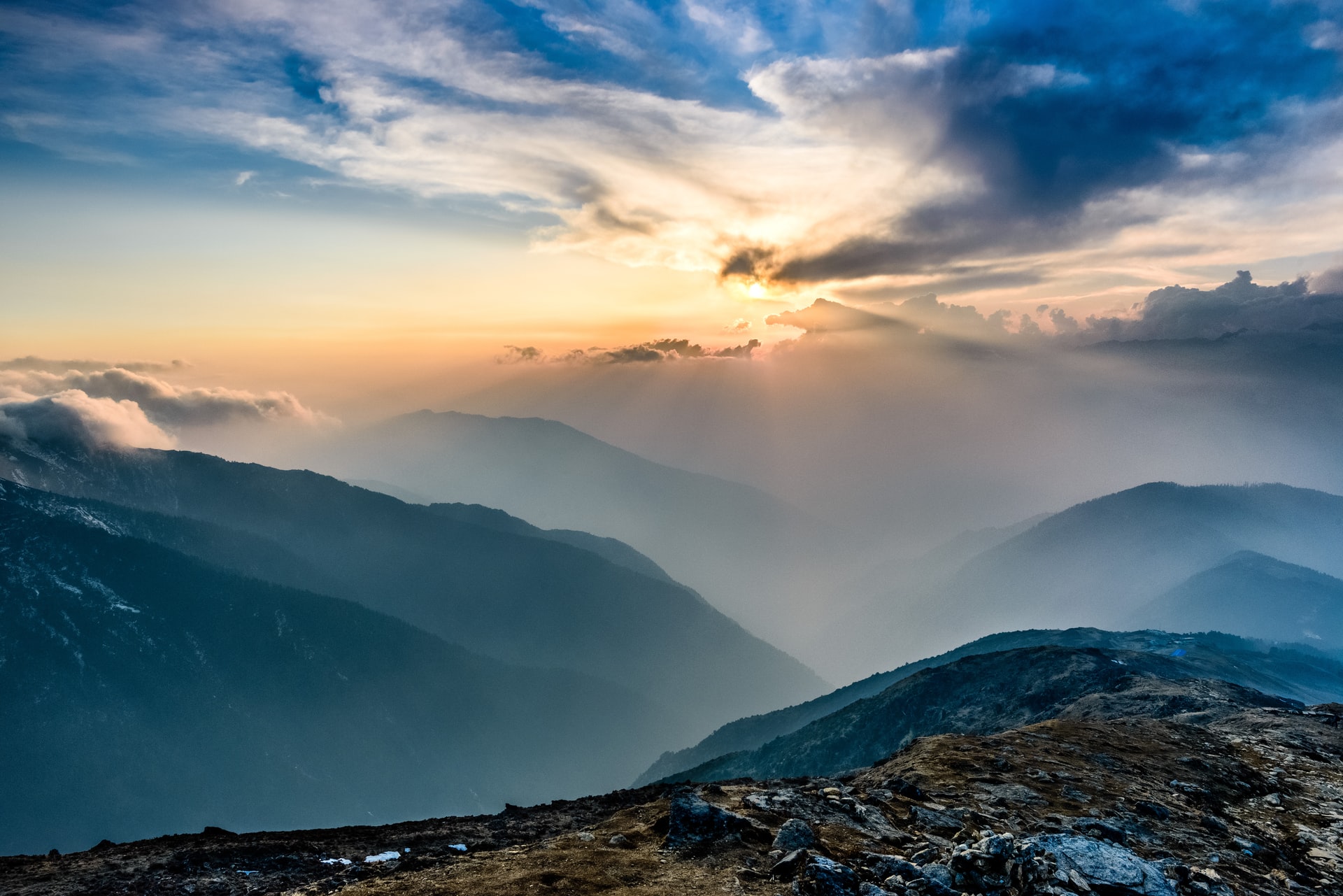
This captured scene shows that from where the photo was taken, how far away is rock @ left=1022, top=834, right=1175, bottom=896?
91.8 ft

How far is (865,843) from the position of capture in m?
35.2

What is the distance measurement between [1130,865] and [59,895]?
50.0 m

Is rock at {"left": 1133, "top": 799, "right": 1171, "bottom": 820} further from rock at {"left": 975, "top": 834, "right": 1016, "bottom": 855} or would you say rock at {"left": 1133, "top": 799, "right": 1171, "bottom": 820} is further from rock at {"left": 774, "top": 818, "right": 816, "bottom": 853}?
rock at {"left": 774, "top": 818, "right": 816, "bottom": 853}

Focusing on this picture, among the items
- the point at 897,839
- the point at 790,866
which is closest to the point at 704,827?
the point at 790,866

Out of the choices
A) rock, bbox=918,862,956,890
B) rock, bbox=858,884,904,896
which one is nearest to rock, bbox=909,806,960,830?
rock, bbox=918,862,956,890

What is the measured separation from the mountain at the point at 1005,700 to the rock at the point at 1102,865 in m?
81.4

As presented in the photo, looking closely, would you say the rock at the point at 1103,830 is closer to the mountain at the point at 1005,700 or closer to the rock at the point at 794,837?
the rock at the point at 794,837

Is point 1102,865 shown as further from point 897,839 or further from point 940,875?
point 897,839

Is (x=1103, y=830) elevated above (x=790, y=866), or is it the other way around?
(x=790, y=866)

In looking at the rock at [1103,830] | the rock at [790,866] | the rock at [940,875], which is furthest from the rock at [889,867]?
the rock at [1103,830]

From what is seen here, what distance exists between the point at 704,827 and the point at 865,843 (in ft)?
28.6

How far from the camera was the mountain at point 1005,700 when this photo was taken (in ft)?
369

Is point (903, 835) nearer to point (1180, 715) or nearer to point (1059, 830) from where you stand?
point (1059, 830)

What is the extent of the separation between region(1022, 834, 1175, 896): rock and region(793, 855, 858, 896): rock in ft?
26.6
